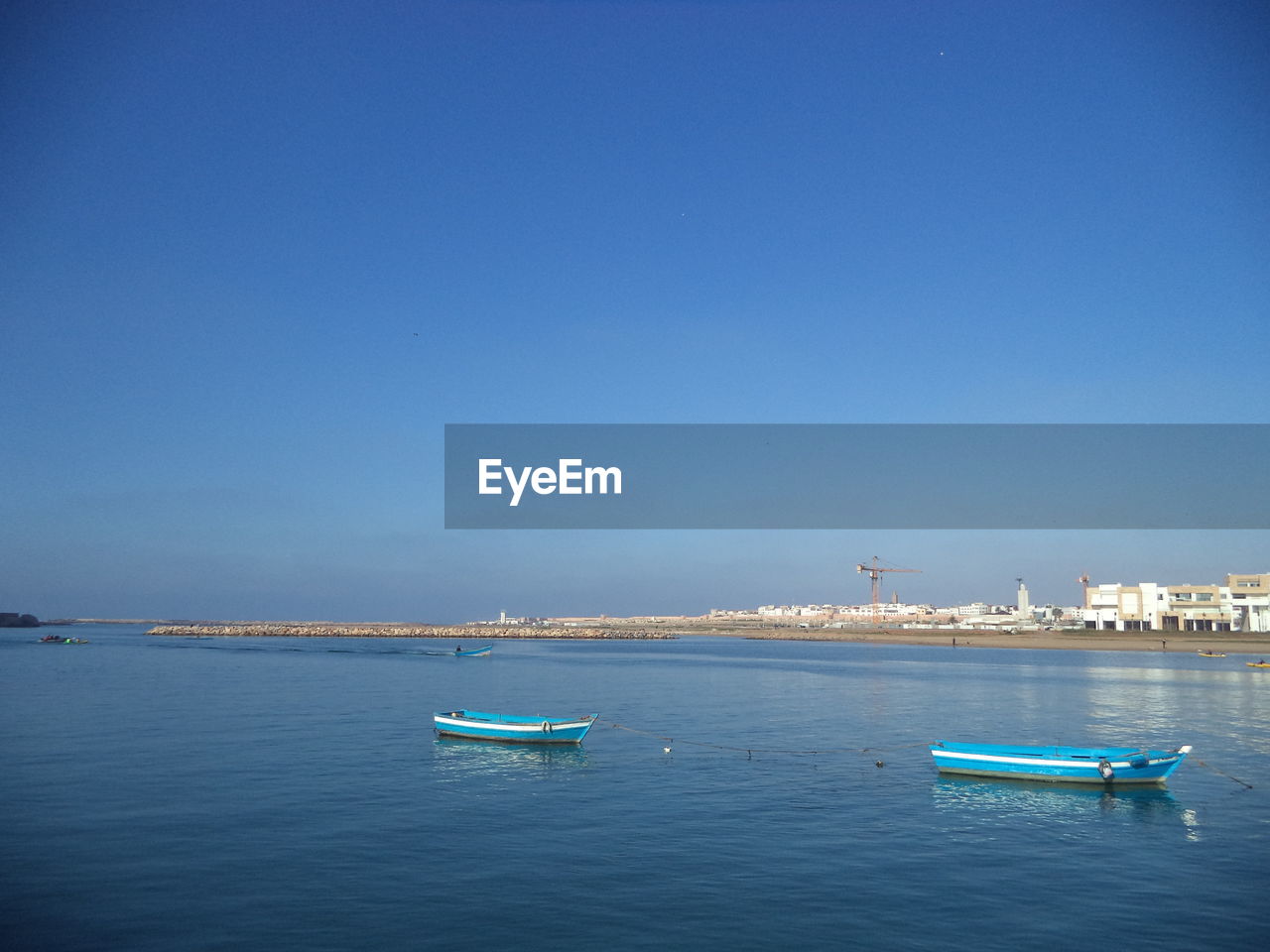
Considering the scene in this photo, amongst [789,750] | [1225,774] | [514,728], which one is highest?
[514,728]

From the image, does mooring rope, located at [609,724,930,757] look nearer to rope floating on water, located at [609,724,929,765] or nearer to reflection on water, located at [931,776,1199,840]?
rope floating on water, located at [609,724,929,765]

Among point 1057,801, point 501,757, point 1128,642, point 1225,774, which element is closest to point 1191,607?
point 1128,642

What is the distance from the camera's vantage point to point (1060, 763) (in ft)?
114

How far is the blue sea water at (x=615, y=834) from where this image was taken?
62.2ft

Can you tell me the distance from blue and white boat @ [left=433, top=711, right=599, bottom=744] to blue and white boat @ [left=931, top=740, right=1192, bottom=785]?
1689 centimetres

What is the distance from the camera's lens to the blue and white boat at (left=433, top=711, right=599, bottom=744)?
42.4m

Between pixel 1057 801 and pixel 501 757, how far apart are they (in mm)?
24371

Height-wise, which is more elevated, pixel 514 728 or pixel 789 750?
pixel 514 728

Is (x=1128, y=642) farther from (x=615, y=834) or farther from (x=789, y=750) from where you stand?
(x=615, y=834)

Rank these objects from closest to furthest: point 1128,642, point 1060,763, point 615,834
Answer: point 615,834 < point 1060,763 < point 1128,642

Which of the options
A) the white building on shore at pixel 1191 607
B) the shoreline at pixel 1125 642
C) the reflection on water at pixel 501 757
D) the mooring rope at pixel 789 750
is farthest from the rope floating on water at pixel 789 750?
the white building on shore at pixel 1191 607

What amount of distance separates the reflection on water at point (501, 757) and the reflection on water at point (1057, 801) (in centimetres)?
1617

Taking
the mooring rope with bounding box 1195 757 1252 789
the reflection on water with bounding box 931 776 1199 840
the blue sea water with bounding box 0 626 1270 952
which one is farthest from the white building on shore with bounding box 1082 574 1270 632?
the reflection on water with bounding box 931 776 1199 840

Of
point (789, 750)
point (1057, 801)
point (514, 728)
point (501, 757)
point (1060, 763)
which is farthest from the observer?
point (514, 728)
